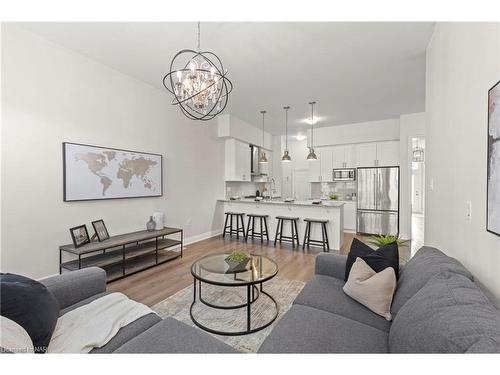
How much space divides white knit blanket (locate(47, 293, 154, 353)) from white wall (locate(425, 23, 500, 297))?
6.59 ft

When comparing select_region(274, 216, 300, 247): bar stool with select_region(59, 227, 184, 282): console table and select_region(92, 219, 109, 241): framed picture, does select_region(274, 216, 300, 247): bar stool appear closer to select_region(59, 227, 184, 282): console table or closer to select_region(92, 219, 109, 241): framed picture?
select_region(59, 227, 184, 282): console table

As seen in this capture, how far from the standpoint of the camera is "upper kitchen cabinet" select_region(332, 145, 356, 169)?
21.2 feet

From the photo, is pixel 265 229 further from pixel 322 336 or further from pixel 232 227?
pixel 322 336

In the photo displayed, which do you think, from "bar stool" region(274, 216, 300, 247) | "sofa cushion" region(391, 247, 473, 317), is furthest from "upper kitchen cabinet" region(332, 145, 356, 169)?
"sofa cushion" region(391, 247, 473, 317)

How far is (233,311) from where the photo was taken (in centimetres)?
232

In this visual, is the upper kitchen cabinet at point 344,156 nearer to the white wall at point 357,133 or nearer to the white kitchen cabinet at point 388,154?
the white wall at point 357,133

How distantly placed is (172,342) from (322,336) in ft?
2.61

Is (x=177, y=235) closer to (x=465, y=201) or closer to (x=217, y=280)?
(x=217, y=280)

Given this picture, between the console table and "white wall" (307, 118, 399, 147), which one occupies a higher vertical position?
"white wall" (307, 118, 399, 147)

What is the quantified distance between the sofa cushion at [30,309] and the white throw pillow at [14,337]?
5cm

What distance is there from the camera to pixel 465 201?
5.13 ft

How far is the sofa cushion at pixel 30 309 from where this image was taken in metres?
1.16
